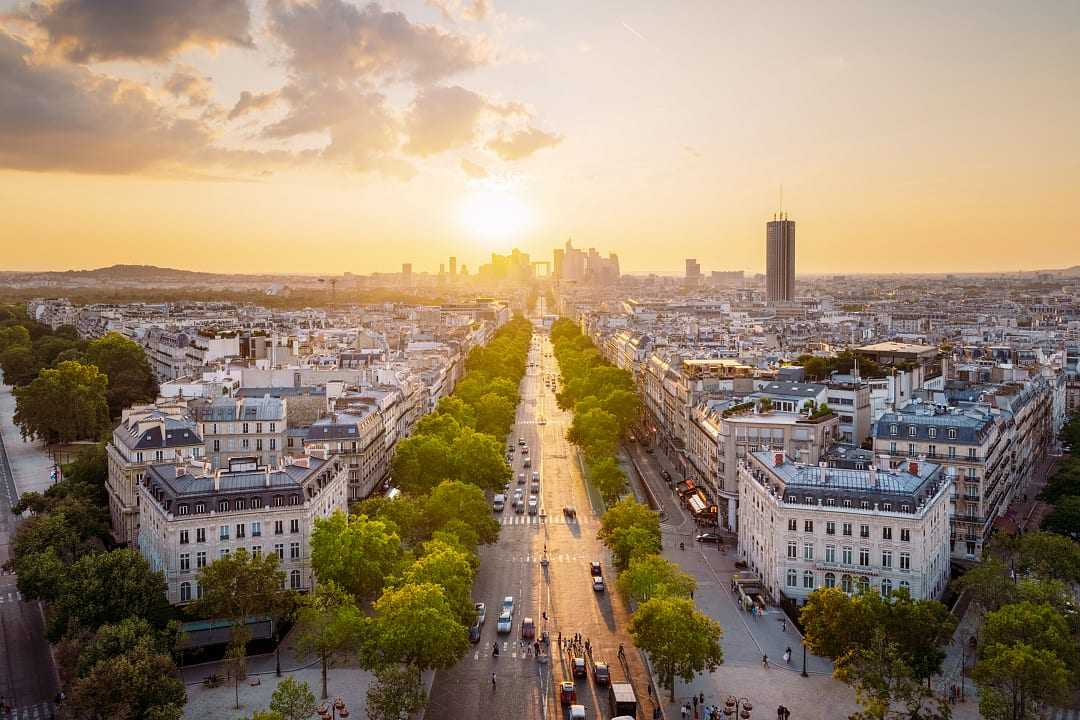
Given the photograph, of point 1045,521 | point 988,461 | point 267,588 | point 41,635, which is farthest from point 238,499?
point 1045,521

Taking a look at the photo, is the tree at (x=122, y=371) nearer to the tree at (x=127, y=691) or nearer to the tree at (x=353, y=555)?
the tree at (x=353, y=555)

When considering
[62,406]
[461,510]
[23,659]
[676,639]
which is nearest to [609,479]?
[461,510]

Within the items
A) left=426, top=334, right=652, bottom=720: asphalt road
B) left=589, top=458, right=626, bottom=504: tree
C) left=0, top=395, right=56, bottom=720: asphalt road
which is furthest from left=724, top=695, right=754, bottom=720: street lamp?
left=589, top=458, right=626, bottom=504: tree

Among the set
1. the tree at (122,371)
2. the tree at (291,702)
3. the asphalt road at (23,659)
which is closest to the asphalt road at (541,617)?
the tree at (291,702)

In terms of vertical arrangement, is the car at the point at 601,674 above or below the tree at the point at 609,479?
below

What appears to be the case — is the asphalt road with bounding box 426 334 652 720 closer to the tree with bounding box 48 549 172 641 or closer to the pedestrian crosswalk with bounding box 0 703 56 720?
the tree with bounding box 48 549 172 641

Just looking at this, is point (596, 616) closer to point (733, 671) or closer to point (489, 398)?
A: point (733, 671)
